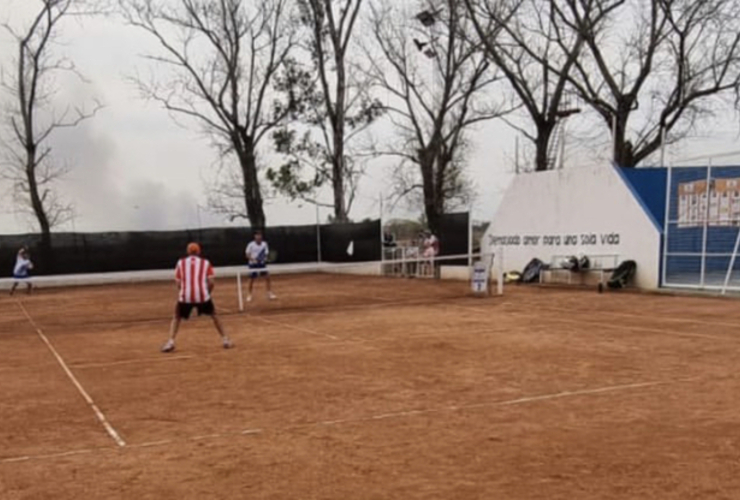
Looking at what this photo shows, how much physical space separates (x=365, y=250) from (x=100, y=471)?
24.7 m

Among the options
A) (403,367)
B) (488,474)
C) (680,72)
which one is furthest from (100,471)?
(680,72)

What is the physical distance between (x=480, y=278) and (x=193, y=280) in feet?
30.1

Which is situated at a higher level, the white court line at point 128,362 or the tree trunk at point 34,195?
the tree trunk at point 34,195

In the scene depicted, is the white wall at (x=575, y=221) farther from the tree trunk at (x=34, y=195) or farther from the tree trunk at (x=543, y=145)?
the tree trunk at (x=34, y=195)

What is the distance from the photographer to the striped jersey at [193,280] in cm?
1016

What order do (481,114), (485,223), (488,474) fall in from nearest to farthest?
(488,474)
(485,223)
(481,114)

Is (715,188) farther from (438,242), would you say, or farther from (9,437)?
(9,437)

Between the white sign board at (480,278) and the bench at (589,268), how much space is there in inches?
131

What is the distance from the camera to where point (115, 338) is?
1204 centimetres

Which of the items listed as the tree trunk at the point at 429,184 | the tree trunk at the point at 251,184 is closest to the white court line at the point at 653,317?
the tree trunk at the point at 429,184

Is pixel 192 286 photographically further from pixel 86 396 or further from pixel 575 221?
pixel 575 221

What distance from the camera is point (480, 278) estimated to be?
17797 millimetres

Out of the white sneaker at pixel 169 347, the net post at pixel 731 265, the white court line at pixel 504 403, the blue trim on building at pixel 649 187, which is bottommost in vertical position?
the white sneaker at pixel 169 347

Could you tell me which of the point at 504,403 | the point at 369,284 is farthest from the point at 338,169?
the point at 504,403
